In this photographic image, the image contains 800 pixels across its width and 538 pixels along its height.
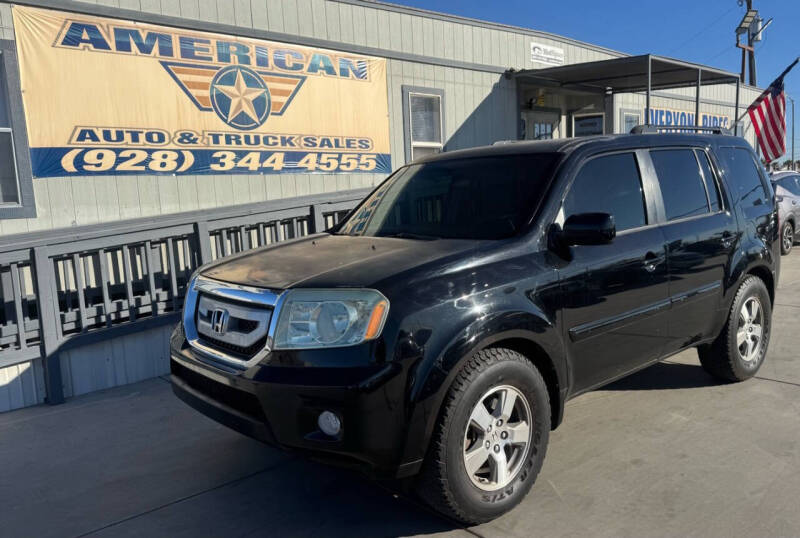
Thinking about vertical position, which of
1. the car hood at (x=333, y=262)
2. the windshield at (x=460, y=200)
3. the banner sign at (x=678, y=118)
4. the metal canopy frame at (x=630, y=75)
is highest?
the metal canopy frame at (x=630, y=75)

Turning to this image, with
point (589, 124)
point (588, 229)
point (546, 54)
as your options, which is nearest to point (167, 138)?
point (588, 229)

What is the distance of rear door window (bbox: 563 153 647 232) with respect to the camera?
3.67m

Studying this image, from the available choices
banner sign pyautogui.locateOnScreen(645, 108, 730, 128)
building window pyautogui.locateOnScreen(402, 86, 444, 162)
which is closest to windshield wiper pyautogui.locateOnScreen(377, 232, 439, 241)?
building window pyautogui.locateOnScreen(402, 86, 444, 162)

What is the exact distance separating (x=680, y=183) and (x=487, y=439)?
96.2 inches

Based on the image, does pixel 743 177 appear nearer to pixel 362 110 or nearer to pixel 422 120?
pixel 362 110

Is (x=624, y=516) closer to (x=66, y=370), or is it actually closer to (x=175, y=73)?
(x=66, y=370)

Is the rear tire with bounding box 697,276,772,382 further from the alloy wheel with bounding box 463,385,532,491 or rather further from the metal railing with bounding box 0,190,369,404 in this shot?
the metal railing with bounding box 0,190,369,404

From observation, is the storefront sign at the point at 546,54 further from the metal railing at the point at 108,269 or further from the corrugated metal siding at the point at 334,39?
the metal railing at the point at 108,269

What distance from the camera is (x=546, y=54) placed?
39.1 ft

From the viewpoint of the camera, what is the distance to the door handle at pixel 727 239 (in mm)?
4499

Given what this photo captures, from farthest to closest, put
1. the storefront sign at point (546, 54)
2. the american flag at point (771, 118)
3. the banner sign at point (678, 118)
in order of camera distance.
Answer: the banner sign at point (678, 118)
the american flag at point (771, 118)
the storefront sign at point (546, 54)

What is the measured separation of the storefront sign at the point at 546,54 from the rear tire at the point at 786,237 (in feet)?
17.1

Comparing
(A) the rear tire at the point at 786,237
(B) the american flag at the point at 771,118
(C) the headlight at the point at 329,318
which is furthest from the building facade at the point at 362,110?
(C) the headlight at the point at 329,318

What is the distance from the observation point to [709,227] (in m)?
4.39
